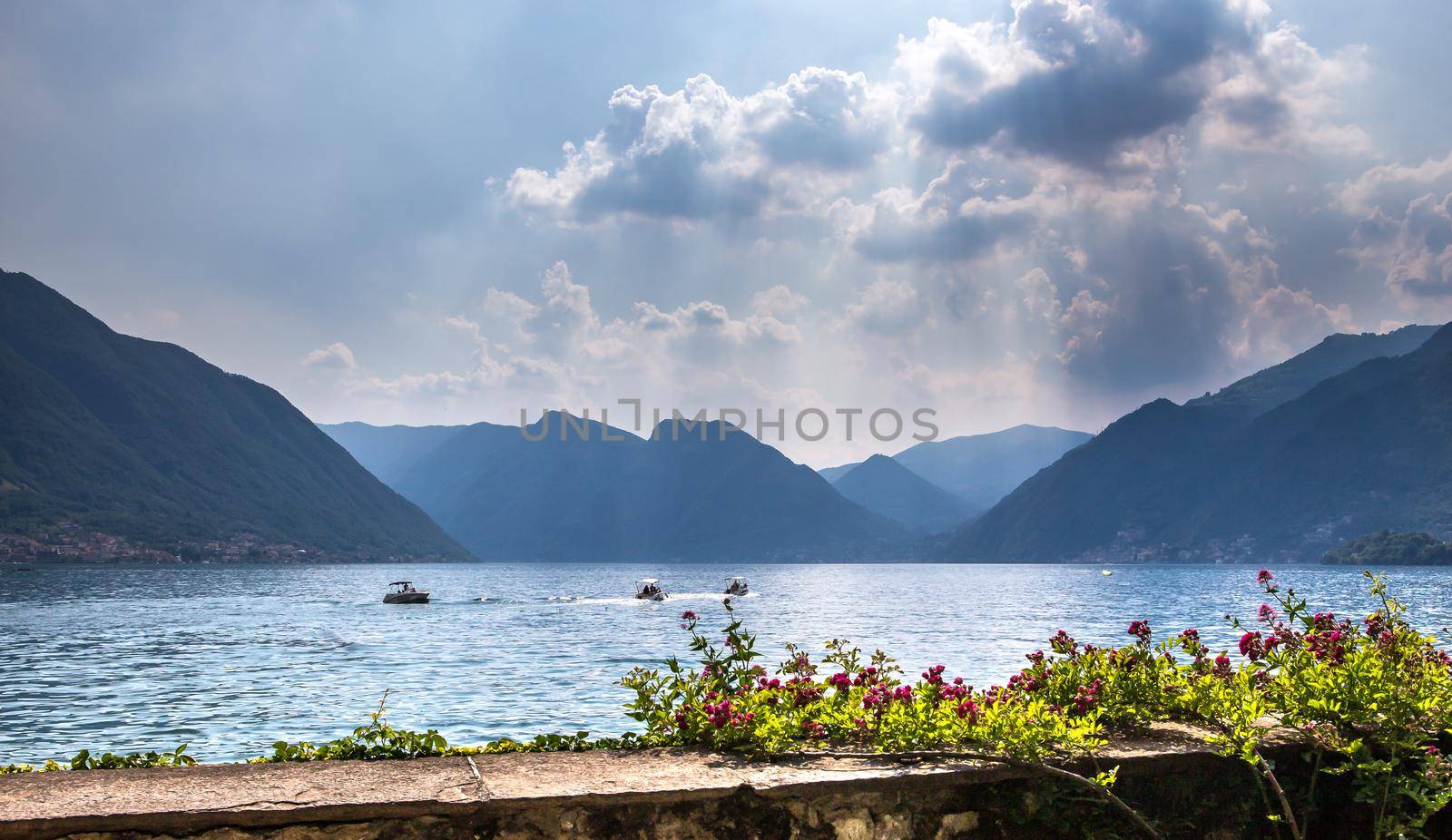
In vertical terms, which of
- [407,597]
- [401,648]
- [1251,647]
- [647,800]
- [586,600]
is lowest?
[586,600]

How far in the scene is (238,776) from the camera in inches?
203

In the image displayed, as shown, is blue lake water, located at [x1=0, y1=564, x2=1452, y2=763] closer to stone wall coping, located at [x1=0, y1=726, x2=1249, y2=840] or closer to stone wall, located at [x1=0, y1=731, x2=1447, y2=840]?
stone wall coping, located at [x1=0, y1=726, x2=1249, y2=840]

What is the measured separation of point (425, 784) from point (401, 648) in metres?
51.3

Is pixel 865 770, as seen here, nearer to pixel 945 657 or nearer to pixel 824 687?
pixel 824 687

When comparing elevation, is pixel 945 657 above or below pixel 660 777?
below

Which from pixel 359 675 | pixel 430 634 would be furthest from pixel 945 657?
pixel 430 634

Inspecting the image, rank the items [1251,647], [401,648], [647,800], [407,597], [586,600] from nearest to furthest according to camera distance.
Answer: [647,800] < [1251,647] < [401,648] < [407,597] < [586,600]

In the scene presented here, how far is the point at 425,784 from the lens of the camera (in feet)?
16.2

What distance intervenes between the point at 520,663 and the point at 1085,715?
37677 millimetres

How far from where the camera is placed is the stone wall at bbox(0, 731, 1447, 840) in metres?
4.50

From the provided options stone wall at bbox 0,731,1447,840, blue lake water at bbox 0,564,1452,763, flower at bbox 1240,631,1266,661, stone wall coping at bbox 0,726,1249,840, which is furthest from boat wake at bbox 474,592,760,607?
stone wall coping at bbox 0,726,1249,840

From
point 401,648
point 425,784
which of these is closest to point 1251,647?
point 425,784

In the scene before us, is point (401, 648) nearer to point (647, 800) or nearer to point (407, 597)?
point (647, 800)

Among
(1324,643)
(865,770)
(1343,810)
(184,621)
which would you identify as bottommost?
(184,621)
